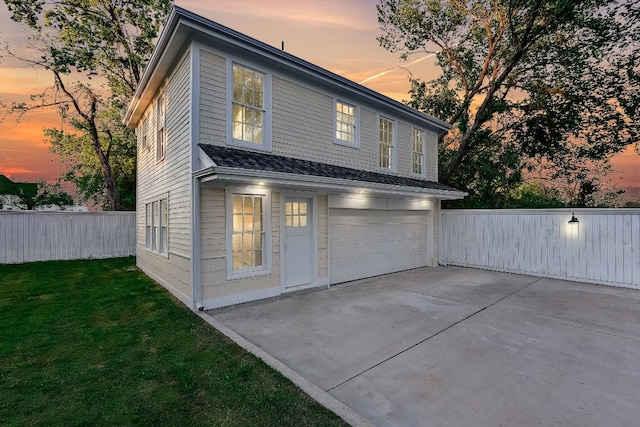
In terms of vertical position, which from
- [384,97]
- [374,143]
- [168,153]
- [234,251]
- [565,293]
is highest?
[384,97]

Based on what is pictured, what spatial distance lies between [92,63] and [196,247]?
53.9 feet

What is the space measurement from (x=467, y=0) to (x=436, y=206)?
10.0 m

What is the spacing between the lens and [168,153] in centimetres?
733

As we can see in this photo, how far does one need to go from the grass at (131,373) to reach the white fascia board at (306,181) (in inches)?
98.3

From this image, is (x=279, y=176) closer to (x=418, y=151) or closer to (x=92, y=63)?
(x=418, y=151)

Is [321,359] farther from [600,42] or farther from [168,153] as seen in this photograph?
[600,42]

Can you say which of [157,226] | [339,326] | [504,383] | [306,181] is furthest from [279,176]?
[157,226]

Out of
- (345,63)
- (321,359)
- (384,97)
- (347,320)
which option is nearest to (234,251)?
(347,320)

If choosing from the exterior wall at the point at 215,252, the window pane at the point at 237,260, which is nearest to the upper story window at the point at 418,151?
the window pane at the point at 237,260

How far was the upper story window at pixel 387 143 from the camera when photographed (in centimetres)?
997

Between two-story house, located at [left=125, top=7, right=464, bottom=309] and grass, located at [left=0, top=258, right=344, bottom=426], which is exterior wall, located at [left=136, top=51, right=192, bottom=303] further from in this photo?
grass, located at [left=0, top=258, right=344, bottom=426]

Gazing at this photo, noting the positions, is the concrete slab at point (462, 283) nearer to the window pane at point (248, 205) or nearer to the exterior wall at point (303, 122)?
the exterior wall at point (303, 122)

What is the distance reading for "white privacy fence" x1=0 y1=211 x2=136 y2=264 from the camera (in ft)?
36.1

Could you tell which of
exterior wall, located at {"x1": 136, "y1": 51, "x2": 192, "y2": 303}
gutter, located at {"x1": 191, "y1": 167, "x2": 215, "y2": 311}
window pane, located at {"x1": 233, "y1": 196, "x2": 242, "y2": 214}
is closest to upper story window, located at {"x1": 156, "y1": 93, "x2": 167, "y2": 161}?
exterior wall, located at {"x1": 136, "y1": 51, "x2": 192, "y2": 303}
